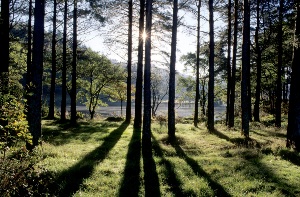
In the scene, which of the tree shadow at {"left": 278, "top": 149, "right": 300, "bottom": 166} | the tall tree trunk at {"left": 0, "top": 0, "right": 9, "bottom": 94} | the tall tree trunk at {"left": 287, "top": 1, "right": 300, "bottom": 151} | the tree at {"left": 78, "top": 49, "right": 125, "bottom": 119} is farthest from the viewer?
the tree at {"left": 78, "top": 49, "right": 125, "bottom": 119}

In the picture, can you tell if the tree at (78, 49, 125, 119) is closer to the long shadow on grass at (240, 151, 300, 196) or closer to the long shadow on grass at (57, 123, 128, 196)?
the long shadow on grass at (57, 123, 128, 196)

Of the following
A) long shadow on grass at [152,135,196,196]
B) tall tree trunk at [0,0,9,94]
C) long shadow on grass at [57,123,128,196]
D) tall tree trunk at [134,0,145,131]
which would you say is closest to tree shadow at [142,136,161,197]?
long shadow on grass at [152,135,196,196]

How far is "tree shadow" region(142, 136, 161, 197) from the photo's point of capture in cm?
728

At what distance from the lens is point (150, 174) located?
28.1ft

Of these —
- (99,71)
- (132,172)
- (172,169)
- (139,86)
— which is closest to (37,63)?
(132,172)

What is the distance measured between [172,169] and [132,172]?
1.32m

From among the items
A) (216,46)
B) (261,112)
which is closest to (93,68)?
(216,46)

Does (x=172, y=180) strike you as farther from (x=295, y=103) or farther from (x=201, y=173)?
(x=295, y=103)

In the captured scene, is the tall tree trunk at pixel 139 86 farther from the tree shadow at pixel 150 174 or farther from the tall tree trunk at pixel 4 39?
the tall tree trunk at pixel 4 39

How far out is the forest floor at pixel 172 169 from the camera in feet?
23.7

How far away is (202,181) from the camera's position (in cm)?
784

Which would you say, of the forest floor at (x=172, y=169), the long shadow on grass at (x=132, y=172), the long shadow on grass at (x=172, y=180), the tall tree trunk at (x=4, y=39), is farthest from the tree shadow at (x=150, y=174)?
the tall tree trunk at (x=4, y=39)

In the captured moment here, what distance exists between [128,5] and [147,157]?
1416 cm

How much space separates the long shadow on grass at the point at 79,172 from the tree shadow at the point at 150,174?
1.63m
